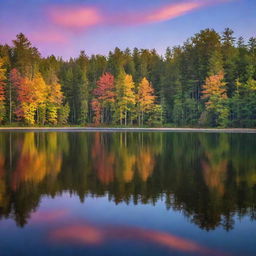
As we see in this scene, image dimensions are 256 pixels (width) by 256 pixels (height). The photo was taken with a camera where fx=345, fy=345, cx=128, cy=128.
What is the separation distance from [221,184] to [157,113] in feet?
158

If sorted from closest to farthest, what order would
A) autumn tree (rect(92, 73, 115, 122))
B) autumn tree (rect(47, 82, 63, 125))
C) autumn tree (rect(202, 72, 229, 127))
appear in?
autumn tree (rect(202, 72, 229, 127)) → autumn tree (rect(47, 82, 63, 125)) → autumn tree (rect(92, 73, 115, 122))

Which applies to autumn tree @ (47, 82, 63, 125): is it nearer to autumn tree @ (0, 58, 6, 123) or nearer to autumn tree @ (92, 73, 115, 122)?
autumn tree @ (92, 73, 115, 122)

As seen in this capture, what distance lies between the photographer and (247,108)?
1988 inches

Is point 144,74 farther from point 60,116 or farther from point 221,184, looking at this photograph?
point 221,184

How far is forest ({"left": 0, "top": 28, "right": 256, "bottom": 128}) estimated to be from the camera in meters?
54.7

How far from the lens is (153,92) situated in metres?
62.9

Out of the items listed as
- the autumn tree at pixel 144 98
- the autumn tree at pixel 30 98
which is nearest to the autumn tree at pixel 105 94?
the autumn tree at pixel 144 98

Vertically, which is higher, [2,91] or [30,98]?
[2,91]

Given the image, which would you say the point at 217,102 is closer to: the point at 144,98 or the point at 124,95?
the point at 144,98

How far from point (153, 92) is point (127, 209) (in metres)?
54.7

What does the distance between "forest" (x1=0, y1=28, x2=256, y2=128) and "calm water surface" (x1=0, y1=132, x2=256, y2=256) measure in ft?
132

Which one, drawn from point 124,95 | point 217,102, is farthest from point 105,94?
point 217,102

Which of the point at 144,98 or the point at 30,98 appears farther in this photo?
the point at 144,98

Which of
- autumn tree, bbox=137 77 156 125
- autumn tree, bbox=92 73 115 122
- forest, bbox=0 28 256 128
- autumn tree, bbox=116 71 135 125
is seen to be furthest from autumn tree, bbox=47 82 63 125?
autumn tree, bbox=137 77 156 125
